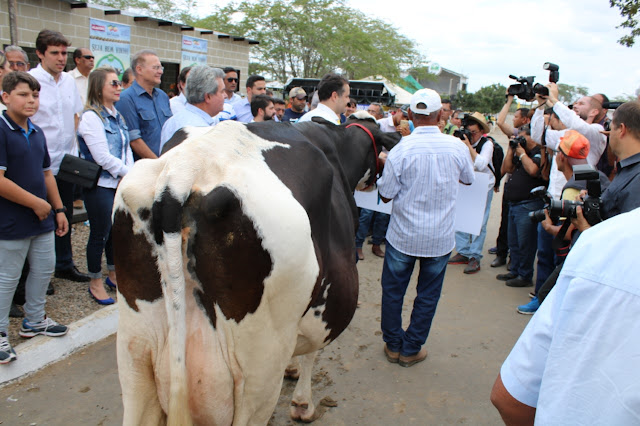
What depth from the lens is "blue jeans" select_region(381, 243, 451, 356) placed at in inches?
144

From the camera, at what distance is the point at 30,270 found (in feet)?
11.1

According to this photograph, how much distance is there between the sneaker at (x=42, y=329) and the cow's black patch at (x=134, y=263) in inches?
84.0

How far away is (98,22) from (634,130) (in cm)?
1108

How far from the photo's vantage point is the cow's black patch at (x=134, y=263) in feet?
5.77

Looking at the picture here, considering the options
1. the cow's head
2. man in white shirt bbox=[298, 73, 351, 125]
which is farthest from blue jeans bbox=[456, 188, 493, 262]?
man in white shirt bbox=[298, 73, 351, 125]

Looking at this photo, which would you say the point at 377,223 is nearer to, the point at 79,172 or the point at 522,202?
the point at 522,202

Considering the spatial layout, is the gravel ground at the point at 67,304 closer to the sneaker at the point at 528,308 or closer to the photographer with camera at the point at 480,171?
the sneaker at the point at 528,308

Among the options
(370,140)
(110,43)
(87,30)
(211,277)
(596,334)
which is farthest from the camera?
(110,43)

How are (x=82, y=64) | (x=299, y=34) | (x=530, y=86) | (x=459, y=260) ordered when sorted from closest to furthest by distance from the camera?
(x=530, y=86)
(x=82, y=64)
(x=459, y=260)
(x=299, y=34)

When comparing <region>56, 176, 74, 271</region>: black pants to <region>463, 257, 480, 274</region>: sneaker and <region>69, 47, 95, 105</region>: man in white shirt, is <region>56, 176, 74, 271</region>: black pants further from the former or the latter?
<region>463, 257, 480, 274</region>: sneaker

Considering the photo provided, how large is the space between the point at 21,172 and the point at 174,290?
222 centimetres

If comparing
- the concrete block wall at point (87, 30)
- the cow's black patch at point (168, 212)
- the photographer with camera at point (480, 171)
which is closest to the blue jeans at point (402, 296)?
the photographer with camera at point (480, 171)

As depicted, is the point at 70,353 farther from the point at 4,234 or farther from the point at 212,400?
the point at 212,400

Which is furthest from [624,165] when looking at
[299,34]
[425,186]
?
[299,34]
